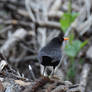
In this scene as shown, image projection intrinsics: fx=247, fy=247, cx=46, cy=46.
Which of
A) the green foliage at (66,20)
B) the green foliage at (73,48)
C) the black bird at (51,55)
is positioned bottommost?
the green foliage at (73,48)

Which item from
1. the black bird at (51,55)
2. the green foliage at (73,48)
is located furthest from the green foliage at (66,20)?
the black bird at (51,55)

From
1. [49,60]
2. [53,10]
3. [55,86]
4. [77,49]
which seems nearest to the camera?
[55,86]

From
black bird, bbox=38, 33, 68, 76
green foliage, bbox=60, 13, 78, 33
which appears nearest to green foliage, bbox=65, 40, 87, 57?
green foliage, bbox=60, 13, 78, 33

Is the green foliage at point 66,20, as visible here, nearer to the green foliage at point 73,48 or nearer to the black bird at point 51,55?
the green foliage at point 73,48

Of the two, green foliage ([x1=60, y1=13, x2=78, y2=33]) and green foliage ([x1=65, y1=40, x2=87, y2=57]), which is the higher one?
green foliage ([x1=60, y1=13, x2=78, y2=33])

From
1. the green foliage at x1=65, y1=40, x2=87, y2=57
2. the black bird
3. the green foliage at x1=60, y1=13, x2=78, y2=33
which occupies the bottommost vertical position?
the green foliage at x1=65, y1=40, x2=87, y2=57

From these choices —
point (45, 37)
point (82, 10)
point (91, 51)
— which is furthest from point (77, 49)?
point (82, 10)

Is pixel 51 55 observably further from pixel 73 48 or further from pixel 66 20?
pixel 66 20

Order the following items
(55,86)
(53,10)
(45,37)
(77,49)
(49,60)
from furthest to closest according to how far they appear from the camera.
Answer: (53,10)
(45,37)
(77,49)
(49,60)
(55,86)

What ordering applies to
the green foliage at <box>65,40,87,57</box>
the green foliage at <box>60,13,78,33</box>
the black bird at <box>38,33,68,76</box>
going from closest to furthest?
the black bird at <box>38,33,68,76</box>, the green foliage at <box>65,40,87,57</box>, the green foliage at <box>60,13,78,33</box>

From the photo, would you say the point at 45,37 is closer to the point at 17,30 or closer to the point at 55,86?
the point at 17,30

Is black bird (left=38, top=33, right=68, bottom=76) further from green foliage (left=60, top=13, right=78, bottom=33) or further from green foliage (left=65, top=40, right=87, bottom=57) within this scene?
green foliage (left=60, top=13, right=78, bottom=33)
